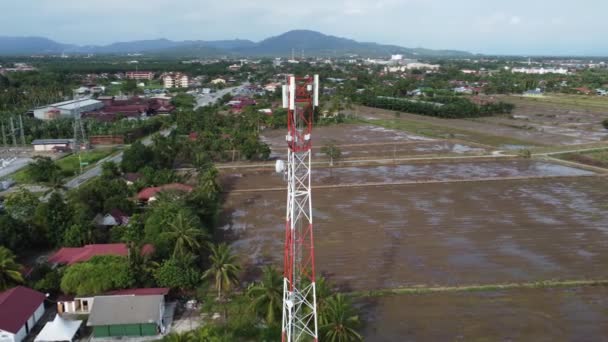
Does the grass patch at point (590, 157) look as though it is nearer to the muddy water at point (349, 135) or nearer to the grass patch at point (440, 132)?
the grass patch at point (440, 132)

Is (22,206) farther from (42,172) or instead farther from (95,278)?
(42,172)

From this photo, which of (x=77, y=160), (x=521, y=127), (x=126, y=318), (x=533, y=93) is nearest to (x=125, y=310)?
(x=126, y=318)

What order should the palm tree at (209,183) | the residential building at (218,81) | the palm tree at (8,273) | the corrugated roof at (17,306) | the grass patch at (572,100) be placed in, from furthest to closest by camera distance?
the residential building at (218,81) < the grass patch at (572,100) < the palm tree at (209,183) < the palm tree at (8,273) < the corrugated roof at (17,306)

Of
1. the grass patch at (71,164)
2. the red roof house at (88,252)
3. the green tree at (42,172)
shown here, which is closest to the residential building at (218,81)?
the grass patch at (71,164)

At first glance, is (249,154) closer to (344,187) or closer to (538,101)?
(344,187)

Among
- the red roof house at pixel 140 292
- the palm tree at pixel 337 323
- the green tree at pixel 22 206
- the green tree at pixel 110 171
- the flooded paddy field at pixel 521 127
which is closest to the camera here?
the palm tree at pixel 337 323
